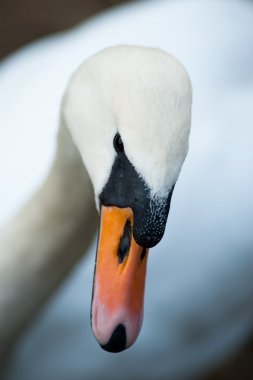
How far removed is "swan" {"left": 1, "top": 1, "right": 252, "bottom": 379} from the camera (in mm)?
1764

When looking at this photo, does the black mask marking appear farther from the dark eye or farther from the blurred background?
the blurred background

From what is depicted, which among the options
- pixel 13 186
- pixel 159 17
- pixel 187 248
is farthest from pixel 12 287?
pixel 159 17

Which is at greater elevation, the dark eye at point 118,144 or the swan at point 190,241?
the dark eye at point 118,144

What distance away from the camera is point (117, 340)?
110cm

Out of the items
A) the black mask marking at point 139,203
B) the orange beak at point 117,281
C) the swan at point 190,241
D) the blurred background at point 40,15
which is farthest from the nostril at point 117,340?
the blurred background at point 40,15

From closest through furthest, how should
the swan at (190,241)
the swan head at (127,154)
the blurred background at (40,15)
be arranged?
the swan head at (127,154)
the swan at (190,241)
the blurred background at (40,15)

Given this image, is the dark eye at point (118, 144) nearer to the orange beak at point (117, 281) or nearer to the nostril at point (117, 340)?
the orange beak at point (117, 281)

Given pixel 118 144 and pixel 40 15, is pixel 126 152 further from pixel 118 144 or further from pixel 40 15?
pixel 40 15

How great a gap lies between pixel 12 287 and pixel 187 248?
53 cm

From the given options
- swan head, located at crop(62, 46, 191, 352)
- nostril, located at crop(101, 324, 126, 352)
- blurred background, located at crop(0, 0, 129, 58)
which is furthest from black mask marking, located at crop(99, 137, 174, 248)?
blurred background, located at crop(0, 0, 129, 58)

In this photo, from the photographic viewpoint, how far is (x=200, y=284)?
1.83 metres

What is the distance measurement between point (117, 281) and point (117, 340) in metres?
0.08

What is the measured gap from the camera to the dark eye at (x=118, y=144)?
1.07 metres

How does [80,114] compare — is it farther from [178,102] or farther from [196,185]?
[196,185]
